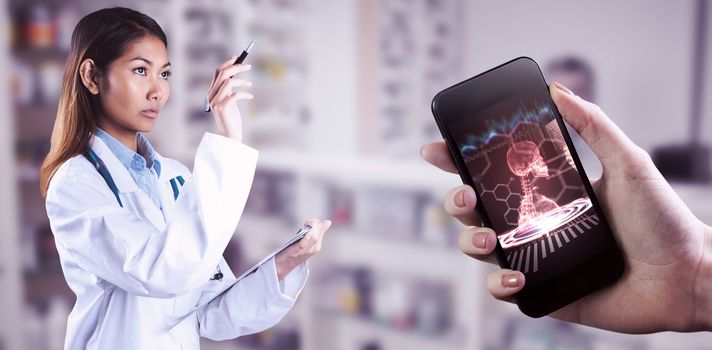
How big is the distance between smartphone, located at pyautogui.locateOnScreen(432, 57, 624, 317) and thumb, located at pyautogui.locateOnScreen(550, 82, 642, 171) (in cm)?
2

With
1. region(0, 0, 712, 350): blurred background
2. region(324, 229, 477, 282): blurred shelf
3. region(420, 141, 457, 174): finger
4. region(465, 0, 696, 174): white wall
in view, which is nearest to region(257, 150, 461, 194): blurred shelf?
region(0, 0, 712, 350): blurred background

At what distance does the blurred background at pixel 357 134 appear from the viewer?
79cm

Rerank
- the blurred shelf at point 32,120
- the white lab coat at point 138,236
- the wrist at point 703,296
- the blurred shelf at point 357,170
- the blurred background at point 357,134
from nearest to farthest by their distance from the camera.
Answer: the white lab coat at point 138,236 → the wrist at point 703,296 → the blurred background at point 357,134 → the blurred shelf at point 357,170 → the blurred shelf at point 32,120

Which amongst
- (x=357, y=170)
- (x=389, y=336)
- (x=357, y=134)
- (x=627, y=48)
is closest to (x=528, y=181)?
(x=357, y=170)

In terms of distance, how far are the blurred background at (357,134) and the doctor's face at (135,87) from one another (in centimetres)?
11

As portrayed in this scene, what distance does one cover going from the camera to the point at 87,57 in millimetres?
370

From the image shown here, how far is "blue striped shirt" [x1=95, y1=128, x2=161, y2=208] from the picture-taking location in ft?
1.24

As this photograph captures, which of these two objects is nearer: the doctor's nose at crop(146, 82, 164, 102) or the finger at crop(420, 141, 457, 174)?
the doctor's nose at crop(146, 82, 164, 102)

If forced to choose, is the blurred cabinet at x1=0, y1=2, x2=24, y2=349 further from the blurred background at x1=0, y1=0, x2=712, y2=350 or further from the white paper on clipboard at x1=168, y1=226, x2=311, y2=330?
the white paper on clipboard at x1=168, y1=226, x2=311, y2=330

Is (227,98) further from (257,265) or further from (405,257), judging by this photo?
(405,257)

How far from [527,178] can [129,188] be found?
0.34 metres

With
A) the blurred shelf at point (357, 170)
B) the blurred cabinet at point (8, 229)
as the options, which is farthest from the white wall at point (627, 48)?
the blurred cabinet at point (8, 229)

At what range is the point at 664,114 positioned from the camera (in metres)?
3.27

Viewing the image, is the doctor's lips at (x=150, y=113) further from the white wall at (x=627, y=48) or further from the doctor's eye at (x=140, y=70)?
the white wall at (x=627, y=48)
